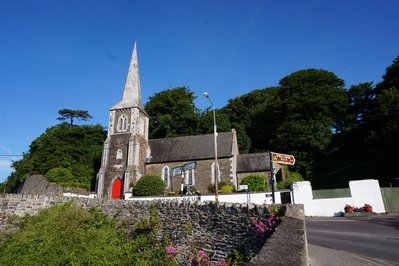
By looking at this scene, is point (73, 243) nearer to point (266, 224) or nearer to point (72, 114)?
point (266, 224)

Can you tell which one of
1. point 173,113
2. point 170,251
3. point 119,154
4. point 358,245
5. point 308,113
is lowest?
point 170,251

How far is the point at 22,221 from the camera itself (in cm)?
1212

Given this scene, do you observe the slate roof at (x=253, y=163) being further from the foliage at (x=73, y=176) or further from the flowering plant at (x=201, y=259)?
the flowering plant at (x=201, y=259)

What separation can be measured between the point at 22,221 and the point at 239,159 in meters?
24.0

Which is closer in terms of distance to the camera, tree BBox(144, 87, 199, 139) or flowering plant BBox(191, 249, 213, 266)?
flowering plant BBox(191, 249, 213, 266)

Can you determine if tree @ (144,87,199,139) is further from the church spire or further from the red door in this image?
the red door

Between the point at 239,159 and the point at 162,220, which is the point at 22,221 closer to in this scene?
the point at 162,220

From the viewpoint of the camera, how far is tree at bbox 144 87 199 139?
42.6 m

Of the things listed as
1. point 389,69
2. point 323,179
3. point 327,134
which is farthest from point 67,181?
point 389,69

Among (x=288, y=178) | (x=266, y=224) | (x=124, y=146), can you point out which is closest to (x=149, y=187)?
(x=124, y=146)

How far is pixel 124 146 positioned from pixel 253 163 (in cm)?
1519

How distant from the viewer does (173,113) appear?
44.7 metres

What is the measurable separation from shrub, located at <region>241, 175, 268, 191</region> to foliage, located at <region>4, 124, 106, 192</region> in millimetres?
20532

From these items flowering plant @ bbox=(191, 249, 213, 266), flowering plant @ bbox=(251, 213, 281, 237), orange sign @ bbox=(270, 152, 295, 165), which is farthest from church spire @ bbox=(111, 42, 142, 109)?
flowering plant @ bbox=(251, 213, 281, 237)
